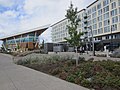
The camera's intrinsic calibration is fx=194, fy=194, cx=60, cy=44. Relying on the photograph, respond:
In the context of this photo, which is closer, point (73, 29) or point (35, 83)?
point (35, 83)

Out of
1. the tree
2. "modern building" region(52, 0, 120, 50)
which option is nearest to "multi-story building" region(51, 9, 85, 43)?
"modern building" region(52, 0, 120, 50)

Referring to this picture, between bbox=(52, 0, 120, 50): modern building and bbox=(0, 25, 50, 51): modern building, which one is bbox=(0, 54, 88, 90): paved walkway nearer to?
bbox=(52, 0, 120, 50): modern building

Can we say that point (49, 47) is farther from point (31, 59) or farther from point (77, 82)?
point (77, 82)

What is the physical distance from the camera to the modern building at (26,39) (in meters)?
96.4

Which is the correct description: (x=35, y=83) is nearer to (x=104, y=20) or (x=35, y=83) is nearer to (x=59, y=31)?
(x=104, y=20)

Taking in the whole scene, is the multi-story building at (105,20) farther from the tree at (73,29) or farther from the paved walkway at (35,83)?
the paved walkway at (35,83)

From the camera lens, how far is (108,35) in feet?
225

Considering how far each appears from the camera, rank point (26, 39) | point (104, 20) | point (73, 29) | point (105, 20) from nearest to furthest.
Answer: point (73, 29) < point (105, 20) < point (104, 20) < point (26, 39)

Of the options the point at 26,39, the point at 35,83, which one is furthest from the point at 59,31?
the point at 35,83

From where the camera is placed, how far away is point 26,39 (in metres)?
105

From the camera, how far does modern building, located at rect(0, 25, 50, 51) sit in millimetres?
96387

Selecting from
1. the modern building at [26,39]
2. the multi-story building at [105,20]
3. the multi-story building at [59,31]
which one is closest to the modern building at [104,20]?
the multi-story building at [105,20]

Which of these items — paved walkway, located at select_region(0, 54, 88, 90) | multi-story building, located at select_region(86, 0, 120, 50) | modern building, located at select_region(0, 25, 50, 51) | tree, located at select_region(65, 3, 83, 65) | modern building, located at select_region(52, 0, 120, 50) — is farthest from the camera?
modern building, located at select_region(0, 25, 50, 51)

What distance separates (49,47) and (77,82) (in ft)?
218
